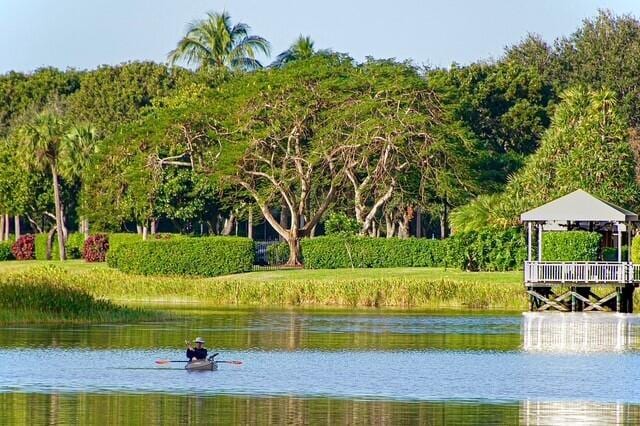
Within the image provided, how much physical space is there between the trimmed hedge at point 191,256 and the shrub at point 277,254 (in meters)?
5.55

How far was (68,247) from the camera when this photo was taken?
335 ft

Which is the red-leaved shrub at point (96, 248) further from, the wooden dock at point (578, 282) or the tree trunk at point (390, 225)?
the wooden dock at point (578, 282)

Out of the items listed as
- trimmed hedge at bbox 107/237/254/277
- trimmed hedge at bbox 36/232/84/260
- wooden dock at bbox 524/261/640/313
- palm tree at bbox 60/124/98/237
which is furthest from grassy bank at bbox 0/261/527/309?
palm tree at bbox 60/124/98/237

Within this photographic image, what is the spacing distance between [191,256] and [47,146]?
19571 mm

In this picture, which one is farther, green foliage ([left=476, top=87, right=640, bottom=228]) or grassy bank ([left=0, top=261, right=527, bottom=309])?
green foliage ([left=476, top=87, right=640, bottom=228])

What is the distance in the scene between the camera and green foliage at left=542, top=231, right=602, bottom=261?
238ft

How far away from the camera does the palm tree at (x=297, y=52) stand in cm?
11306

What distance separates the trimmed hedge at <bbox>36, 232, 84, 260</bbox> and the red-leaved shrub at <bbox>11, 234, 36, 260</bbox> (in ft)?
2.13

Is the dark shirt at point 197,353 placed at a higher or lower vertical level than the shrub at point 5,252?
lower

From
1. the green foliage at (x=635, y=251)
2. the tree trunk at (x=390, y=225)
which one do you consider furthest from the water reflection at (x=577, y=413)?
the tree trunk at (x=390, y=225)

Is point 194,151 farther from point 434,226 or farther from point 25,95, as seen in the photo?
point 25,95

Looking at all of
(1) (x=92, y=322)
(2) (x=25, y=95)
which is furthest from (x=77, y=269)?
(2) (x=25, y=95)

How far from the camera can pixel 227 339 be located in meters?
50.1

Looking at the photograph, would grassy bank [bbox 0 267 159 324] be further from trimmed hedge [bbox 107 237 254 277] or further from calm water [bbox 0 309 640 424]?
trimmed hedge [bbox 107 237 254 277]
